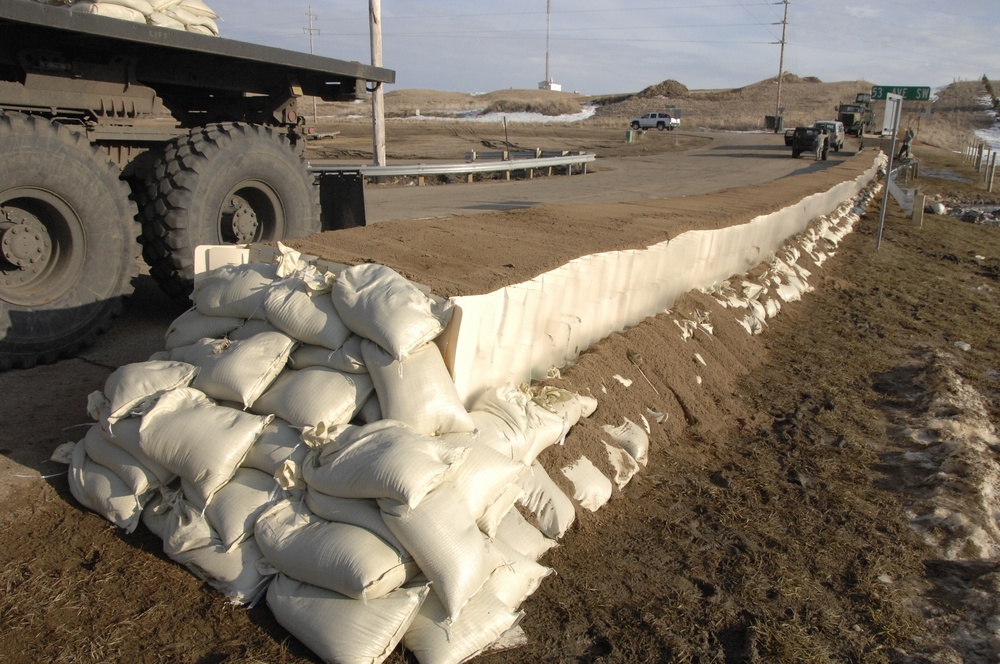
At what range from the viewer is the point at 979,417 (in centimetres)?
594

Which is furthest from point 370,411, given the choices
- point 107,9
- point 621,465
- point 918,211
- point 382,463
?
point 918,211

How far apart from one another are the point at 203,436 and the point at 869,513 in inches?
147

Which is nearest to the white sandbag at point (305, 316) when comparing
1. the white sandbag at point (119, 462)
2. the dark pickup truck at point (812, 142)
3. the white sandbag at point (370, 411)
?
the white sandbag at point (370, 411)

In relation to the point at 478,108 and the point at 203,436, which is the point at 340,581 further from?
the point at 478,108

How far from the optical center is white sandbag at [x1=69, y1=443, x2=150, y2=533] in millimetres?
3465

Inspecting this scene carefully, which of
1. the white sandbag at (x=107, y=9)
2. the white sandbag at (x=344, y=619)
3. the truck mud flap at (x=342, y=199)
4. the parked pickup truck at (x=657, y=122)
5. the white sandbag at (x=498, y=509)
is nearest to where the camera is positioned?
the white sandbag at (x=344, y=619)

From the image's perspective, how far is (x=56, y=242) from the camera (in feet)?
15.9

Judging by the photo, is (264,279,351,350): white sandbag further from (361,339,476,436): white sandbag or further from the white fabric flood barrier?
(361,339,476,436): white sandbag

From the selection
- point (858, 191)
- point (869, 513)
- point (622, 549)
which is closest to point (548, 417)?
point (622, 549)

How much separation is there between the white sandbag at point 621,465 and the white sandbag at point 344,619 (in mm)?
1772

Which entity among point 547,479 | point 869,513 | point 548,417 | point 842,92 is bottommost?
point 869,513

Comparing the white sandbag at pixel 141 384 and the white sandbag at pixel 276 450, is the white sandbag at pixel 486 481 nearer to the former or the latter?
the white sandbag at pixel 276 450

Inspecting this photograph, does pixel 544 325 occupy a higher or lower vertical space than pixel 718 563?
higher

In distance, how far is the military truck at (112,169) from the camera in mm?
4566
